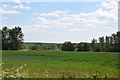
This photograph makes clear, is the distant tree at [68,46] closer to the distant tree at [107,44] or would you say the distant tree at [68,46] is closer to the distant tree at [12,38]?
the distant tree at [107,44]

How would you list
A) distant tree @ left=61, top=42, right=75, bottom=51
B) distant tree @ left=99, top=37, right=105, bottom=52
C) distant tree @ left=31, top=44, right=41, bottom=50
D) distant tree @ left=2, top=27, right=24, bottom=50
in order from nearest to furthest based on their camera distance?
distant tree @ left=2, top=27, right=24, bottom=50 → distant tree @ left=99, top=37, right=105, bottom=52 → distant tree @ left=61, top=42, right=75, bottom=51 → distant tree @ left=31, top=44, right=41, bottom=50

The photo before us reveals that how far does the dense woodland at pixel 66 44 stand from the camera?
3536 inches

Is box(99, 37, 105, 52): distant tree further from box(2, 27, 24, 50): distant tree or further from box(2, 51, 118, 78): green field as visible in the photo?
box(2, 51, 118, 78): green field

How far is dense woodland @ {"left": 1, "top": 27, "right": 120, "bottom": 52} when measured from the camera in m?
89.8

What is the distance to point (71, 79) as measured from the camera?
11656 mm

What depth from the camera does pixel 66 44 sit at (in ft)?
339

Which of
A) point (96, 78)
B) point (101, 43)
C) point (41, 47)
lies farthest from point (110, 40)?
point (96, 78)

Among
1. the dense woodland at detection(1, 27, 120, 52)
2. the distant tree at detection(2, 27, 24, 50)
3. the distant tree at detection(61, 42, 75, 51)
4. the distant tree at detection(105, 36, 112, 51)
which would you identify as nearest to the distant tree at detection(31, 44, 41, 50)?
the dense woodland at detection(1, 27, 120, 52)

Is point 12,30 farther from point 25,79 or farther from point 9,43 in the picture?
point 25,79

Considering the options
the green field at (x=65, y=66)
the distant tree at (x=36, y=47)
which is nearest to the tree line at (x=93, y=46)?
the distant tree at (x=36, y=47)

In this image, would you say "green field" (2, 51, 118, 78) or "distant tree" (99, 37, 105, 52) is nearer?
"green field" (2, 51, 118, 78)

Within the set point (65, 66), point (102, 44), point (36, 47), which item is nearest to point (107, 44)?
point (102, 44)

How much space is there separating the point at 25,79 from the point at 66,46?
9474cm

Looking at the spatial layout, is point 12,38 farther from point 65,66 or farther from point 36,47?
point 65,66
